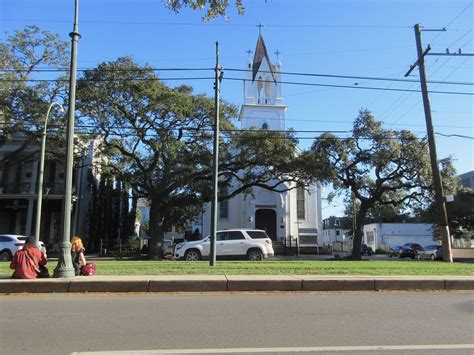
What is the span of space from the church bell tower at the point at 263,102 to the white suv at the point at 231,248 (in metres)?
24.8

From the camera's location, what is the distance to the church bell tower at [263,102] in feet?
158

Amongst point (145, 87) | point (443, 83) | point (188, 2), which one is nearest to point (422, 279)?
point (188, 2)

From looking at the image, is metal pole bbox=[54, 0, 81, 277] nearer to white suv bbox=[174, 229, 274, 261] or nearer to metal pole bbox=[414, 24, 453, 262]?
white suv bbox=[174, 229, 274, 261]

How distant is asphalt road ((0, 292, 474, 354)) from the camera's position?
6176 millimetres

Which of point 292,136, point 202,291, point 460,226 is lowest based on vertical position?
point 202,291

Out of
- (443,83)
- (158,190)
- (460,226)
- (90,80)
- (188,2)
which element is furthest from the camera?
(460,226)

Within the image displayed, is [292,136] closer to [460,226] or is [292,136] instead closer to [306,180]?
[306,180]

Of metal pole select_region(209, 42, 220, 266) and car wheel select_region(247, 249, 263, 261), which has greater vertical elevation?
metal pole select_region(209, 42, 220, 266)

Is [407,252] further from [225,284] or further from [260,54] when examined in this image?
[225,284]

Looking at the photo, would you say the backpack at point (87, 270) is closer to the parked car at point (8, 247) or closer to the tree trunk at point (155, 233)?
the parked car at point (8, 247)

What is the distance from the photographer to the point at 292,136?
29516mm

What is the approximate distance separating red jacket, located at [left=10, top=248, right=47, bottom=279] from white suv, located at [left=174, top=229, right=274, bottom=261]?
12042 mm

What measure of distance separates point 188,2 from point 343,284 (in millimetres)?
7563

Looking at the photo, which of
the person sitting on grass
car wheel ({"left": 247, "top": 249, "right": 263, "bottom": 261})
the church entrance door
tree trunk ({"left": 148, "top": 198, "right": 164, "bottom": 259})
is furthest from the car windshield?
the church entrance door
